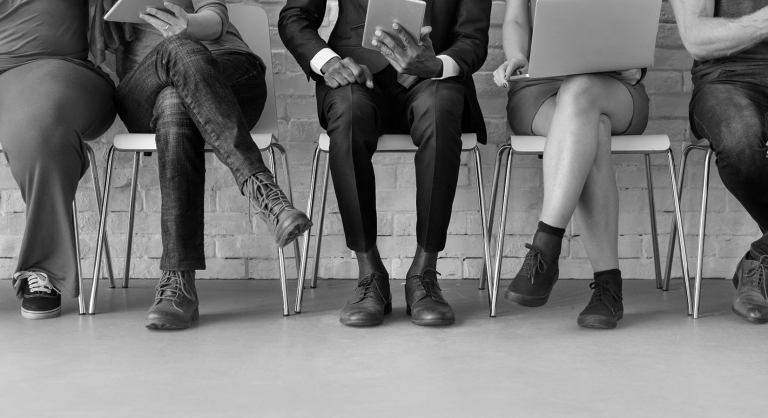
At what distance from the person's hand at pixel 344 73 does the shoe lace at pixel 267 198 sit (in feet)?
1.16

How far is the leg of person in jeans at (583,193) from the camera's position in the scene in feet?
6.26

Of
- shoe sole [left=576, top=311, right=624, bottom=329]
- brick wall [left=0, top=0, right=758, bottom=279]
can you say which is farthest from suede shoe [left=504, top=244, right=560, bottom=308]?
brick wall [left=0, top=0, right=758, bottom=279]

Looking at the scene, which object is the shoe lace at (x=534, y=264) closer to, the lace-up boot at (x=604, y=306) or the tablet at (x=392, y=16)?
the lace-up boot at (x=604, y=306)

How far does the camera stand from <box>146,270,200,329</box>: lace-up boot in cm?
191

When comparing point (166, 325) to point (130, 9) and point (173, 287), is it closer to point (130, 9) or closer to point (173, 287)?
point (173, 287)

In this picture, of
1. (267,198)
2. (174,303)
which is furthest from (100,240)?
(267,198)

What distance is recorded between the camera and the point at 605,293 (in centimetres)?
201

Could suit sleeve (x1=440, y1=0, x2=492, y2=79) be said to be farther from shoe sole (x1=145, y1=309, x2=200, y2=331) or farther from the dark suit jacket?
shoe sole (x1=145, y1=309, x2=200, y2=331)

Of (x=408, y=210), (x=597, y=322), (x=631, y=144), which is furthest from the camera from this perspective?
(x=408, y=210)

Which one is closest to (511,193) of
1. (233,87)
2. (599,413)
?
(233,87)

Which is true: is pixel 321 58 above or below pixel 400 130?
above

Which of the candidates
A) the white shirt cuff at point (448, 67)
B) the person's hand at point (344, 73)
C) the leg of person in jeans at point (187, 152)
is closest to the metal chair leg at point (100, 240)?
the leg of person in jeans at point (187, 152)

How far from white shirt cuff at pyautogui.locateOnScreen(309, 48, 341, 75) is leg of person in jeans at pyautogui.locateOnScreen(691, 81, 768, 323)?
3.35ft

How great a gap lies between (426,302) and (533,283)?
28cm
